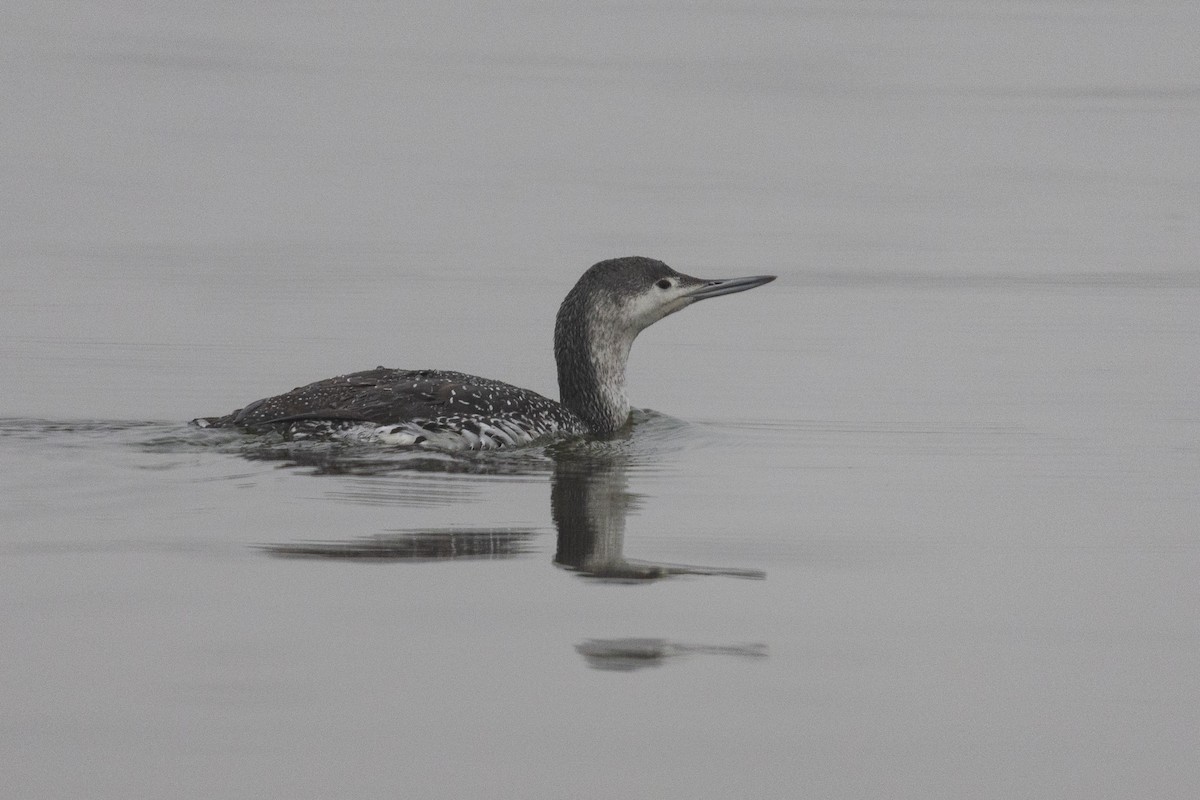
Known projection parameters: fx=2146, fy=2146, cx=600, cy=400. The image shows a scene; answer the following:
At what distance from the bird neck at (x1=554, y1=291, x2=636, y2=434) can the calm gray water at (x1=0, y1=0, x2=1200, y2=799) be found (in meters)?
0.20

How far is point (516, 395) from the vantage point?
27.7 ft

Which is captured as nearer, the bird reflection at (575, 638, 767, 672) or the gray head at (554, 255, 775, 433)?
the bird reflection at (575, 638, 767, 672)

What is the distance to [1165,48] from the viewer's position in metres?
28.7

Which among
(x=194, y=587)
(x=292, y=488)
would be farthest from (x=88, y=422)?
(x=194, y=587)

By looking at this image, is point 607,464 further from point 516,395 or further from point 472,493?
point 472,493

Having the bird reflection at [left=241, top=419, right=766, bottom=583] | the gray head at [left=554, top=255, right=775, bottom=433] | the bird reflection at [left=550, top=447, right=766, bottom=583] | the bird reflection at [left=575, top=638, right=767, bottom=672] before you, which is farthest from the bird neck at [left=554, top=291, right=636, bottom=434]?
the bird reflection at [left=575, top=638, right=767, bottom=672]

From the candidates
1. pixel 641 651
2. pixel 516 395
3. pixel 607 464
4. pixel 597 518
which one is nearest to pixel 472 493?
pixel 597 518

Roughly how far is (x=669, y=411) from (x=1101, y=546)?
321 centimetres

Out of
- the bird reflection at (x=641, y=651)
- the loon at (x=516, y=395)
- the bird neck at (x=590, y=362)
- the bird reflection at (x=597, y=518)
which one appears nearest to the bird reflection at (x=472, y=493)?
the bird reflection at (x=597, y=518)

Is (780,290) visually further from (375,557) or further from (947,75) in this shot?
(947,75)

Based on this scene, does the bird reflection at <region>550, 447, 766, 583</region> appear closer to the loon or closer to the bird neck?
the loon

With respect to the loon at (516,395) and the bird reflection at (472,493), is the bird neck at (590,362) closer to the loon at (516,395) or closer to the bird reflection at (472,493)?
the loon at (516,395)

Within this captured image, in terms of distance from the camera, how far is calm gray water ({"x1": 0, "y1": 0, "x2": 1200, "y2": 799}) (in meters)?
4.50

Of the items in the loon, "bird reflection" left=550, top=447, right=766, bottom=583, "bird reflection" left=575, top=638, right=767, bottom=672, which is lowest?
"bird reflection" left=575, top=638, right=767, bottom=672
